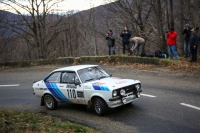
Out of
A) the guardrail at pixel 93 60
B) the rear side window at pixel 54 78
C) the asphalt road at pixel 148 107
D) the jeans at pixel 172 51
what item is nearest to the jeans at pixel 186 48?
the jeans at pixel 172 51

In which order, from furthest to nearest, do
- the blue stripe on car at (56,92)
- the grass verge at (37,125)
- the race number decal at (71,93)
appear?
the blue stripe on car at (56,92) < the race number decal at (71,93) < the grass verge at (37,125)

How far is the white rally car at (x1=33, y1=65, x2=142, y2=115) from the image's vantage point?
8141 mm

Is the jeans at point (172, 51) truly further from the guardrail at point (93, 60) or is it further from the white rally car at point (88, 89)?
the white rally car at point (88, 89)

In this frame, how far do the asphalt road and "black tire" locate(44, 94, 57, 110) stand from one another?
0.67 ft

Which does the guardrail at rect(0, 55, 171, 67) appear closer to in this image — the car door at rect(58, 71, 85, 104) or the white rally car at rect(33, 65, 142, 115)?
the white rally car at rect(33, 65, 142, 115)

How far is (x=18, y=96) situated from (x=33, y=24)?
16051 mm

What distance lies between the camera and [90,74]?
9.27m

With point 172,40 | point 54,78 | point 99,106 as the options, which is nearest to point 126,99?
point 99,106

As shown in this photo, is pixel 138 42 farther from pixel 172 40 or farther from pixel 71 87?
pixel 71 87

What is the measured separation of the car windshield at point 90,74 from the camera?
906cm

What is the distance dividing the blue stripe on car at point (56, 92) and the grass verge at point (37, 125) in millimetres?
963

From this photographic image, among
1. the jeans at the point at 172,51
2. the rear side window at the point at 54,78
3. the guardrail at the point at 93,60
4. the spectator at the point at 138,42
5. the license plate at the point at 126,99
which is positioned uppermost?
the spectator at the point at 138,42

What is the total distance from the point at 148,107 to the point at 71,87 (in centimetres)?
298

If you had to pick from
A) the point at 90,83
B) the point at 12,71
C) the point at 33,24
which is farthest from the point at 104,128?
the point at 33,24
